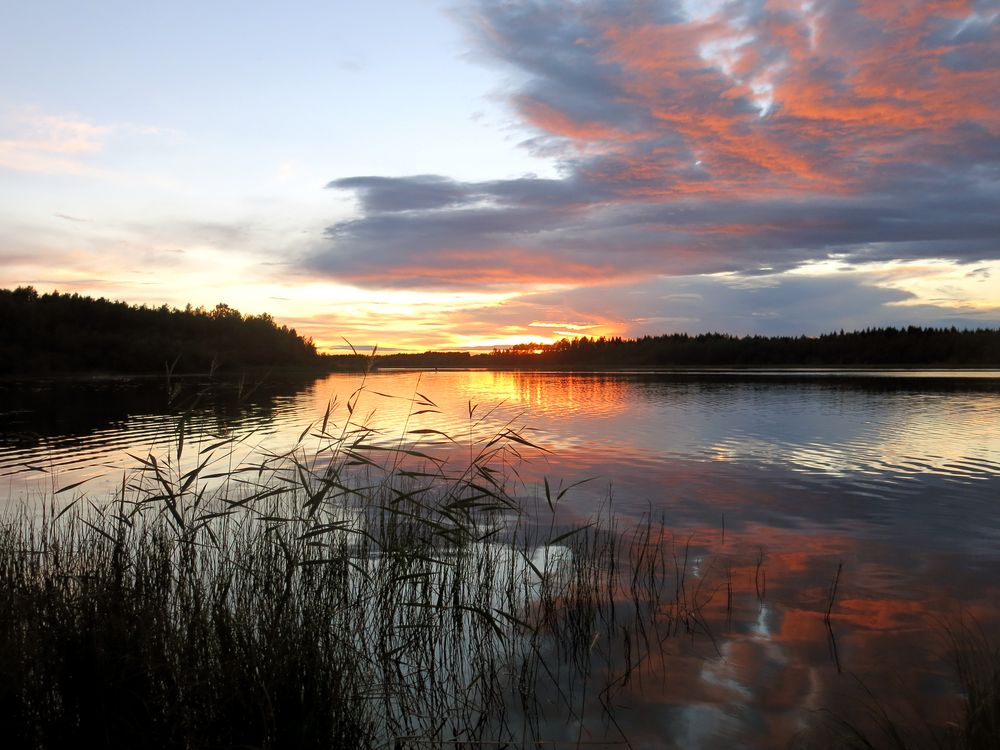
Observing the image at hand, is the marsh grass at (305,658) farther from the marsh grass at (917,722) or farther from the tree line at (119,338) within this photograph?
the tree line at (119,338)

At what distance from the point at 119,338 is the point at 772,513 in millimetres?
93501

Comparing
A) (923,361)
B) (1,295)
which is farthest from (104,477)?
(923,361)

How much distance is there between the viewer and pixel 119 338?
8712 centimetres

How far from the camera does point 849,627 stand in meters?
6.66

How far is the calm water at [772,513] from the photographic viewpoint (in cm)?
543

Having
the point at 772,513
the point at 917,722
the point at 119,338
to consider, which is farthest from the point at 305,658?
the point at 119,338

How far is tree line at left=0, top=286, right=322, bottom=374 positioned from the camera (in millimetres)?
79875

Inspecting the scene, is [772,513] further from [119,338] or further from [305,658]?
[119,338]

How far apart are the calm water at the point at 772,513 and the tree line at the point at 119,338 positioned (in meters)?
48.0

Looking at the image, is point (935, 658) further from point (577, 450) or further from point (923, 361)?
point (923, 361)

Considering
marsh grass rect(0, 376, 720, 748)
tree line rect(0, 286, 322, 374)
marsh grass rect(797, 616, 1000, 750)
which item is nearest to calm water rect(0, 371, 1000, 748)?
marsh grass rect(797, 616, 1000, 750)

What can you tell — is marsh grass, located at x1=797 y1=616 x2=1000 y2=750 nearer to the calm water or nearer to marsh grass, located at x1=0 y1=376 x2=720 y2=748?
the calm water

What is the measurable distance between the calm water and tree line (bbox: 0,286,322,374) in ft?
157

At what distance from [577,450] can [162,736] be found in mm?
15816
